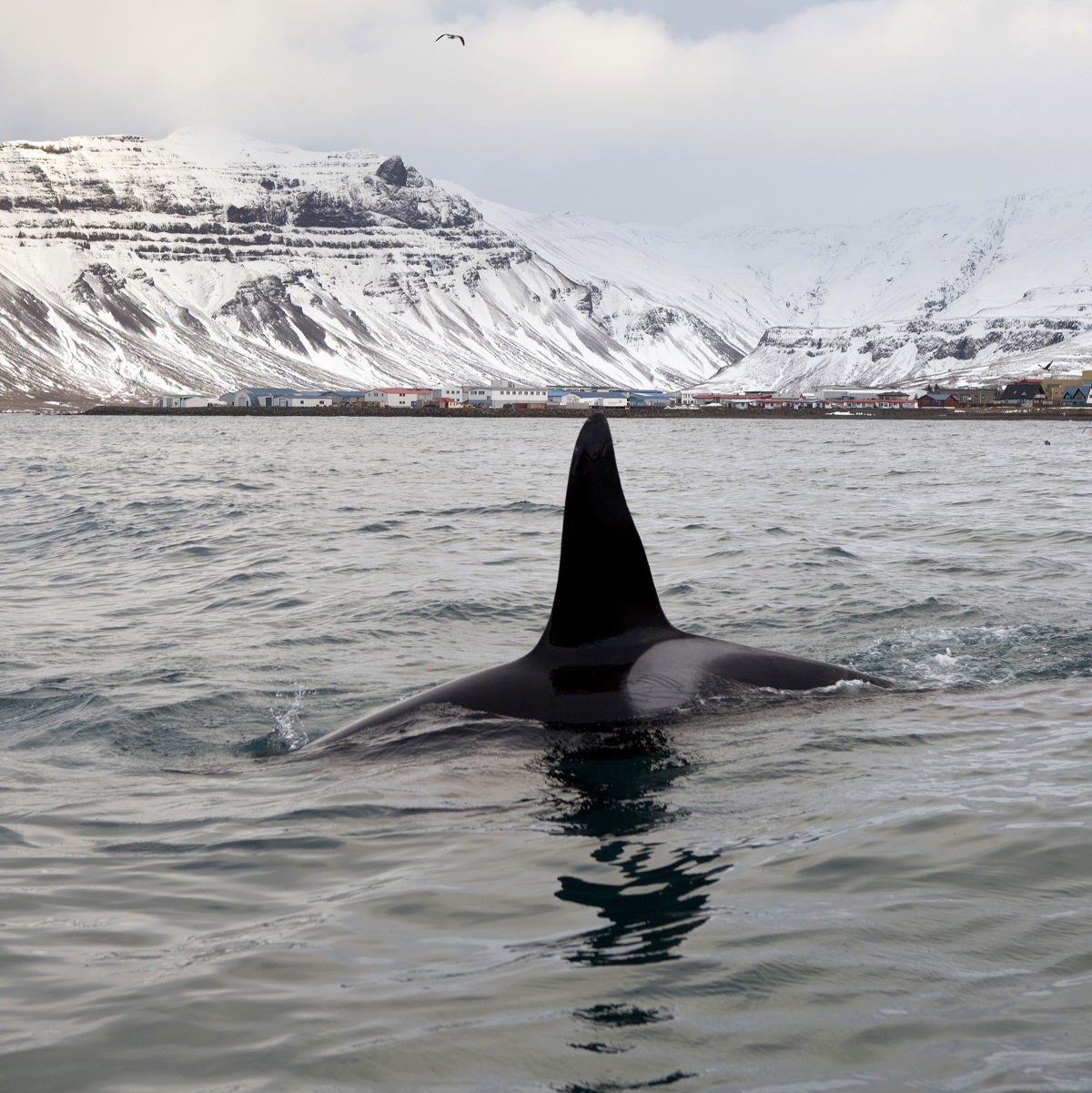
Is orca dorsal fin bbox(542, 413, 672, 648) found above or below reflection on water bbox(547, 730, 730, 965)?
above

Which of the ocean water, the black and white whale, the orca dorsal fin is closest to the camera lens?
the ocean water

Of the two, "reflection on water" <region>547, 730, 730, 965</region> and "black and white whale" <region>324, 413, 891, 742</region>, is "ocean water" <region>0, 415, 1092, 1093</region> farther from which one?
"black and white whale" <region>324, 413, 891, 742</region>

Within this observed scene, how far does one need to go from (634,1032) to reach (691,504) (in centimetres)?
3577

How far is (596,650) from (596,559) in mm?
862

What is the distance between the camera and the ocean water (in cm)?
556

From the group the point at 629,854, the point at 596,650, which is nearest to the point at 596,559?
the point at 596,650

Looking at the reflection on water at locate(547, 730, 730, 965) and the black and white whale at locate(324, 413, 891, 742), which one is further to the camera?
the black and white whale at locate(324, 413, 891, 742)

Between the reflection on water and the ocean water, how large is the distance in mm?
33

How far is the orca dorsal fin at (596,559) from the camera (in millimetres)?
11195

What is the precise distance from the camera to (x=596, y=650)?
1142 cm

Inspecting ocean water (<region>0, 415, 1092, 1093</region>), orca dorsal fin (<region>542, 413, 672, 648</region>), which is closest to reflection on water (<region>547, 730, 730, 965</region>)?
ocean water (<region>0, 415, 1092, 1093</region>)

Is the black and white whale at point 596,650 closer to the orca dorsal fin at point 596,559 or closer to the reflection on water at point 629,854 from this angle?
the orca dorsal fin at point 596,559

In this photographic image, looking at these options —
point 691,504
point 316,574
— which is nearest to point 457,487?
point 691,504

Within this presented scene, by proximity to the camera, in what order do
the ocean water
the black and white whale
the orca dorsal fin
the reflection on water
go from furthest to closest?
the orca dorsal fin < the black and white whale < the reflection on water < the ocean water
